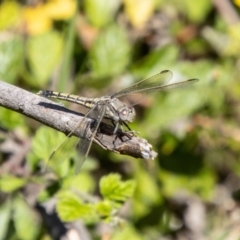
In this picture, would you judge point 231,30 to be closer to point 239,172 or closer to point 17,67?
point 239,172

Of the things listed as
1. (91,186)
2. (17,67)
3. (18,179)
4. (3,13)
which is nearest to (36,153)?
(18,179)

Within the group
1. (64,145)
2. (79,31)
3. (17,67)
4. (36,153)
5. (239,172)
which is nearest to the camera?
(64,145)

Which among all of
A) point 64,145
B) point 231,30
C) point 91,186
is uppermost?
point 231,30

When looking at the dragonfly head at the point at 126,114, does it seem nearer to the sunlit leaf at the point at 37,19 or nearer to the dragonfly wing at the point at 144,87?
the dragonfly wing at the point at 144,87

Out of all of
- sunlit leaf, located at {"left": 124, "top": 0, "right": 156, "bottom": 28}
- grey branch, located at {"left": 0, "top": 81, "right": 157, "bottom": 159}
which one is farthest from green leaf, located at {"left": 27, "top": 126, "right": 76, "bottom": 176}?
sunlit leaf, located at {"left": 124, "top": 0, "right": 156, "bottom": 28}

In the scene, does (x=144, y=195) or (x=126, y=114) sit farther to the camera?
(x=144, y=195)

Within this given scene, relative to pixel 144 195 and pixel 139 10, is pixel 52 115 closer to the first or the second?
pixel 144 195

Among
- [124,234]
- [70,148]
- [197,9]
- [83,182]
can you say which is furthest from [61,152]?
[197,9]
